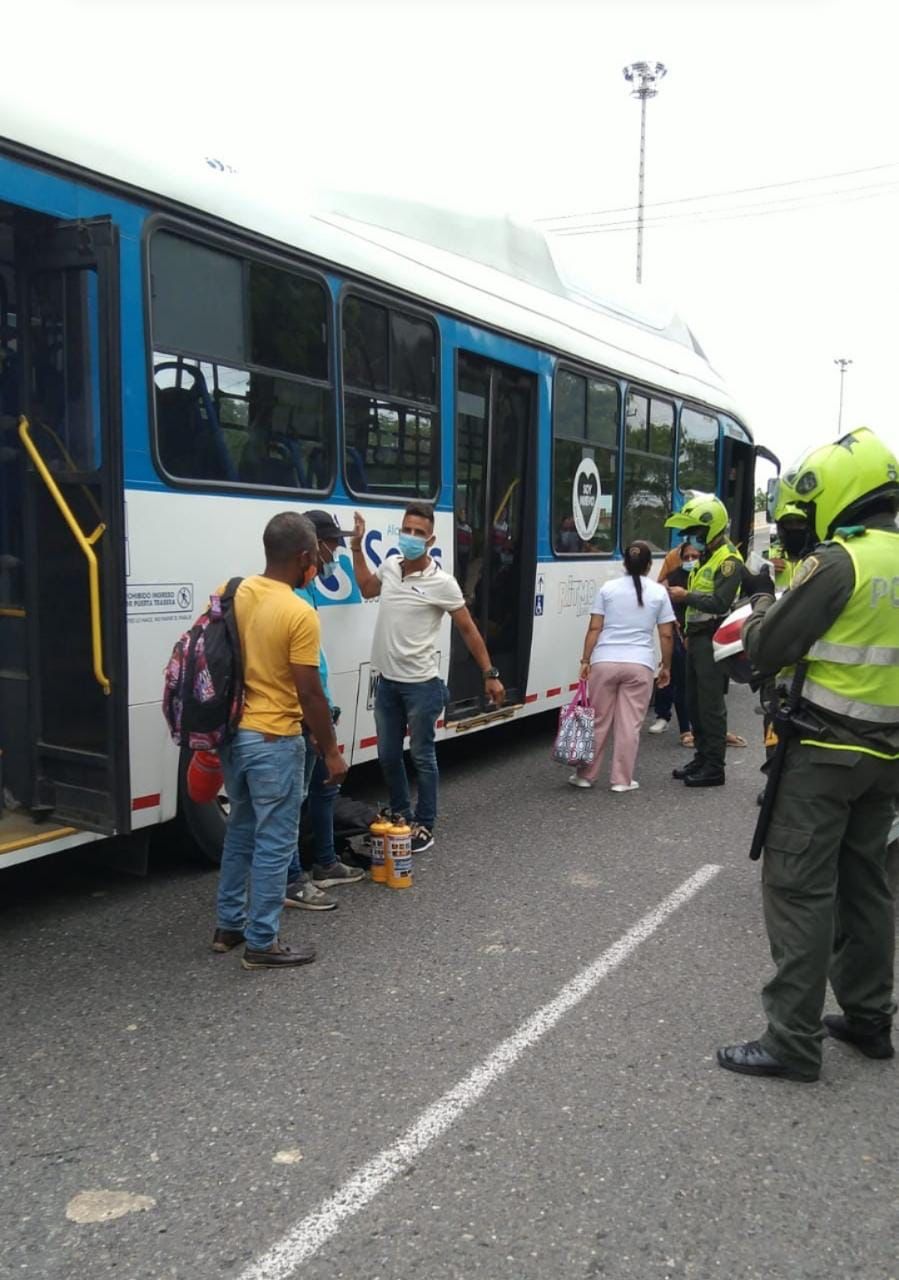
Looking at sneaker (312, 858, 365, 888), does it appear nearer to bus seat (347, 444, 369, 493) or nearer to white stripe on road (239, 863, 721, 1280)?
white stripe on road (239, 863, 721, 1280)

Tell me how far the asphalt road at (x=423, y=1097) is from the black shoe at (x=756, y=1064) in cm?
4

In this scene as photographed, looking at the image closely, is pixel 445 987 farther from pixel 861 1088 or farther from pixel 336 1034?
pixel 861 1088

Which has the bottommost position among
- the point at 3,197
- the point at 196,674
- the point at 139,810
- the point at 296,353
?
the point at 139,810

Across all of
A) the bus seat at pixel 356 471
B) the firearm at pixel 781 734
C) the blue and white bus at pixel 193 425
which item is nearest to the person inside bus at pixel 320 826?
the blue and white bus at pixel 193 425

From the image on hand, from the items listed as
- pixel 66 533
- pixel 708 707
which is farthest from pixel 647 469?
pixel 66 533

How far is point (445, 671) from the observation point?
6828mm

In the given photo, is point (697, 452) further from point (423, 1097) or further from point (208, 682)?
point (423, 1097)

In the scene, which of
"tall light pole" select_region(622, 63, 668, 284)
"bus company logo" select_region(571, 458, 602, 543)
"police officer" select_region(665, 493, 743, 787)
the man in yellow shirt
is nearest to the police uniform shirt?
the man in yellow shirt

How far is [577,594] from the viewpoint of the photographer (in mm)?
8359

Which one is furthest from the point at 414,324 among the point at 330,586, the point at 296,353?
the point at 330,586

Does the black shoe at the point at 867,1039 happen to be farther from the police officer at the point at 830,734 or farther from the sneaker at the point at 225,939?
the sneaker at the point at 225,939

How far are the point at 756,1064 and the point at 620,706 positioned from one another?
3.86 metres

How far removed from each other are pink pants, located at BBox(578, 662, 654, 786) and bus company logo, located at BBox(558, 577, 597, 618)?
38.6 inches

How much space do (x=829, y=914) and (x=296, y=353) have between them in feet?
11.5
